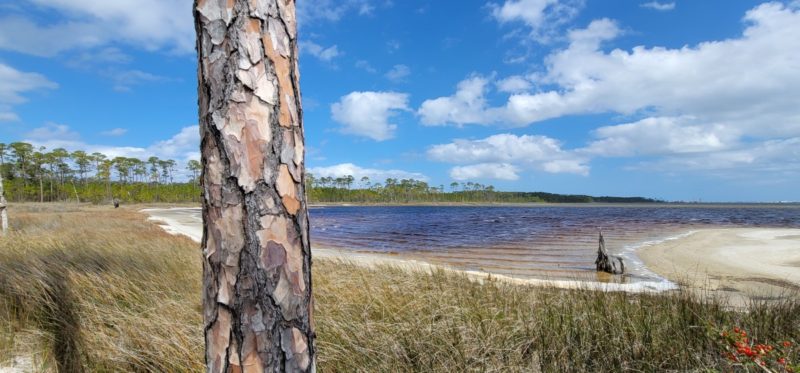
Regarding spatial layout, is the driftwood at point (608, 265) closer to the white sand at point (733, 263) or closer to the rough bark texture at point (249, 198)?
the white sand at point (733, 263)

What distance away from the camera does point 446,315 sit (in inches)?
161

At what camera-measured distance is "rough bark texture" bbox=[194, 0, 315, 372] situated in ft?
4.66

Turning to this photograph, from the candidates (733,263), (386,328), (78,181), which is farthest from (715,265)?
(78,181)

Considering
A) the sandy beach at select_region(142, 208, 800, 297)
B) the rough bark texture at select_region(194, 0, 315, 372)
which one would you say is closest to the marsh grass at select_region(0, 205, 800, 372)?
the rough bark texture at select_region(194, 0, 315, 372)

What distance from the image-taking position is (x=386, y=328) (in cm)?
381

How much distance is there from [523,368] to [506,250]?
16991 mm

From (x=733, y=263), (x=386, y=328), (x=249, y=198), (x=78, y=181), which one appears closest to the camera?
(x=249, y=198)

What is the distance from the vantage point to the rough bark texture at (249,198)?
1.42 m

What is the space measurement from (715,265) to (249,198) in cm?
1802

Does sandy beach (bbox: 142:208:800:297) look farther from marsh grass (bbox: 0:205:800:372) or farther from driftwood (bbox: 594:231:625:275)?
marsh grass (bbox: 0:205:800:372)

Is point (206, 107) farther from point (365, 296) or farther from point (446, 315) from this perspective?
point (365, 296)

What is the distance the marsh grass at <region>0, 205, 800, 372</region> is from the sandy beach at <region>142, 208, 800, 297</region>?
315 centimetres

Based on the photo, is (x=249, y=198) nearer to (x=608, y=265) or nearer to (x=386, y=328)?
(x=386, y=328)

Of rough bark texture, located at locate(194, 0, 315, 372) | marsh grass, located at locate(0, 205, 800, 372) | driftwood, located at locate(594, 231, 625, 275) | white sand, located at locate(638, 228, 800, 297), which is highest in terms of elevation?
rough bark texture, located at locate(194, 0, 315, 372)
